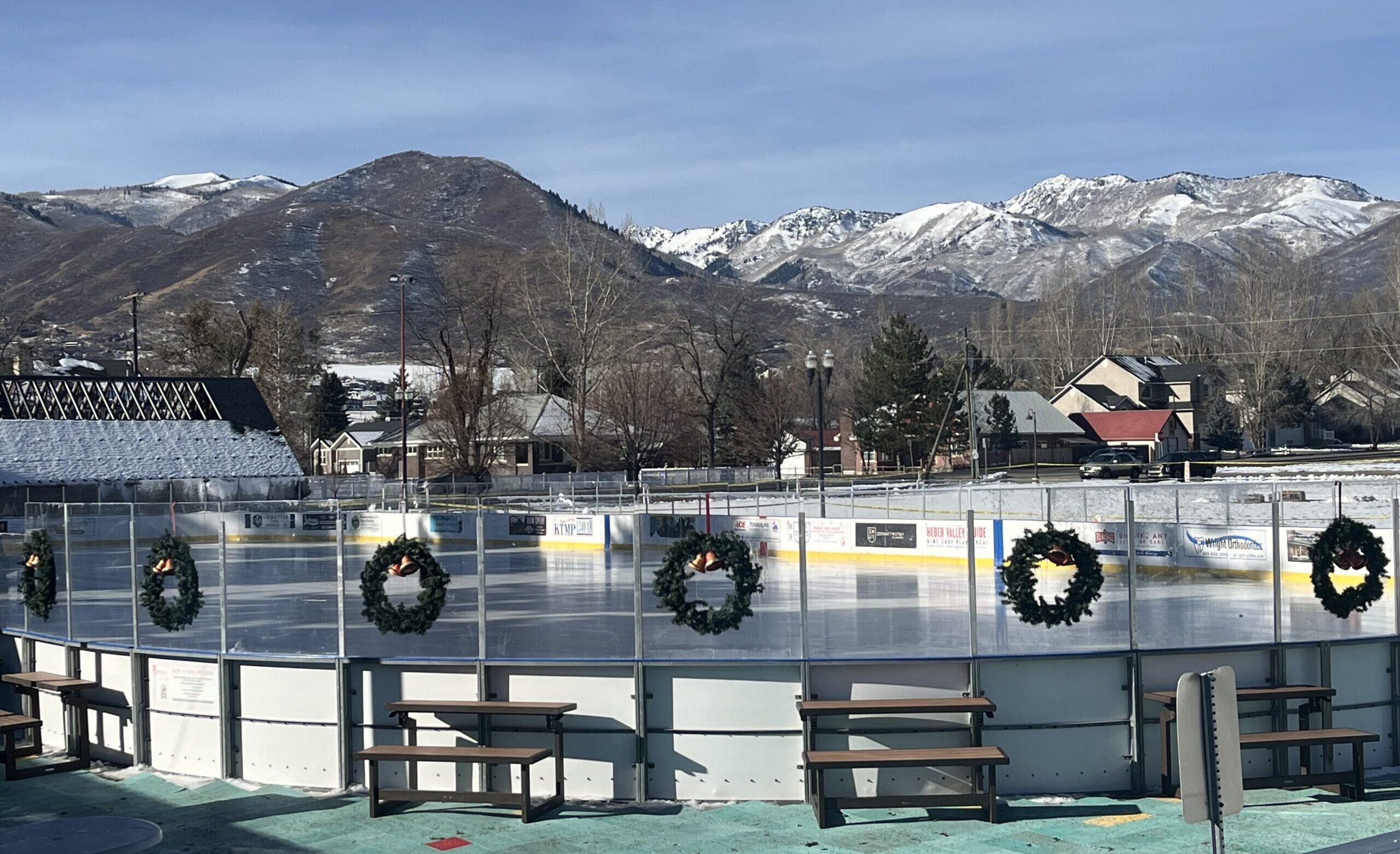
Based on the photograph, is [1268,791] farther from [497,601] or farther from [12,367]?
[12,367]

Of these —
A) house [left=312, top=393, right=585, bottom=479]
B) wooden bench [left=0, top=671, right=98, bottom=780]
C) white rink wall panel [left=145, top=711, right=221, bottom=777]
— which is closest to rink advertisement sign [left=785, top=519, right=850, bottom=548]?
wooden bench [left=0, top=671, right=98, bottom=780]

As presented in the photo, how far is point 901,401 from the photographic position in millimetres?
90250

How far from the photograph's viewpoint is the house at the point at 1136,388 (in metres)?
121

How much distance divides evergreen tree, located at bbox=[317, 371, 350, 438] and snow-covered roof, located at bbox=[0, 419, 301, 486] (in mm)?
58841

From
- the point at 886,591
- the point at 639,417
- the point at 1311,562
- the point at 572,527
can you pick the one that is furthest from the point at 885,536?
the point at 639,417

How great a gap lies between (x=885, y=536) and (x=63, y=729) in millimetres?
21160

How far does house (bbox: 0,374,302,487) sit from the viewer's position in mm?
58375

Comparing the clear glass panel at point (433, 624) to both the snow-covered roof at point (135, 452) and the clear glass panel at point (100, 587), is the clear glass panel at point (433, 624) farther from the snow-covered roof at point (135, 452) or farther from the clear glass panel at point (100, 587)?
the snow-covered roof at point (135, 452)

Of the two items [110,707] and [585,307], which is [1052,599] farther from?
[585,307]

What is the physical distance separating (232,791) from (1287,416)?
375ft

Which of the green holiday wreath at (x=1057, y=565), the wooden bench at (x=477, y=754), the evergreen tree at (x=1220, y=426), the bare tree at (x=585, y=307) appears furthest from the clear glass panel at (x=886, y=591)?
the evergreen tree at (x=1220, y=426)

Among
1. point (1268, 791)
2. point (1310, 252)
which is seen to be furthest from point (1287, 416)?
point (1268, 791)

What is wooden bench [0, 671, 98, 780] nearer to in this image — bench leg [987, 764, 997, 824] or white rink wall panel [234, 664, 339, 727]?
white rink wall panel [234, 664, 339, 727]

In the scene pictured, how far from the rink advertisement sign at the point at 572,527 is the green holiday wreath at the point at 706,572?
2442cm
